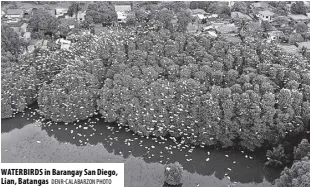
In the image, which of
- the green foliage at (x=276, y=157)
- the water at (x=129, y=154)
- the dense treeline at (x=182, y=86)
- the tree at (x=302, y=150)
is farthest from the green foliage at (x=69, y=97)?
the tree at (x=302, y=150)

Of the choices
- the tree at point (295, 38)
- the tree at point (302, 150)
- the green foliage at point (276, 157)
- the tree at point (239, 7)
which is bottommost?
the green foliage at point (276, 157)

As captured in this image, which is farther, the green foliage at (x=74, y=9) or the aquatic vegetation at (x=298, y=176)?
the green foliage at (x=74, y=9)

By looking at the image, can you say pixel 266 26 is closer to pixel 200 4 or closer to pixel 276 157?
pixel 200 4

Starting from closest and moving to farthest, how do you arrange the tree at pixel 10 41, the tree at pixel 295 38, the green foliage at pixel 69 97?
1. the green foliage at pixel 69 97
2. the tree at pixel 10 41
3. the tree at pixel 295 38

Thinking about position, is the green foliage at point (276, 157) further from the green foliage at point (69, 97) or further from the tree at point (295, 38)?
the tree at point (295, 38)

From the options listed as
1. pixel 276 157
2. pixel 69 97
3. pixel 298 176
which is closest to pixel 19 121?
pixel 69 97

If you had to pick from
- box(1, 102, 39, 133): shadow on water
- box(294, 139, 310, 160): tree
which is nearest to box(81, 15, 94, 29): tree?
box(1, 102, 39, 133): shadow on water
